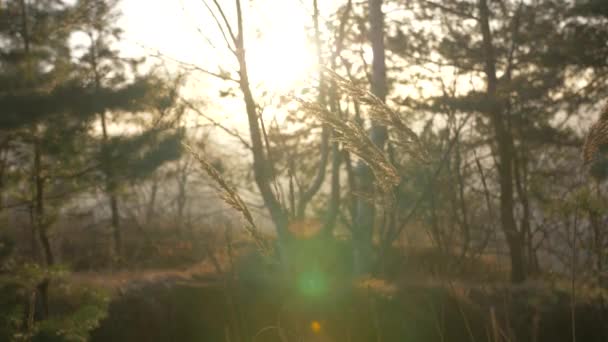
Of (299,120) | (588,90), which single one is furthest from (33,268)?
(588,90)

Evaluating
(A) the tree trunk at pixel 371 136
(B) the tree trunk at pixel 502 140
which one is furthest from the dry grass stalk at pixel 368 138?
(B) the tree trunk at pixel 502 140

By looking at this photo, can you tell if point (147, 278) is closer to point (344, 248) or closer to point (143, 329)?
point (143, 329)

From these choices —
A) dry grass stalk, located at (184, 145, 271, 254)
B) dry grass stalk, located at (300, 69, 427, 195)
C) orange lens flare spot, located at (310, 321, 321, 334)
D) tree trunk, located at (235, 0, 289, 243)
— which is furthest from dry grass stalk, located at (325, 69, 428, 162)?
orange lens flare spot, located at (310, 321, 321, 334)

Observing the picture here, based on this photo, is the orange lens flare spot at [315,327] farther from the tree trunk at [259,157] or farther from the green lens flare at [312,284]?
the tree trunk at [259,157]

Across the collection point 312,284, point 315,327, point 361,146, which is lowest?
point 315,327

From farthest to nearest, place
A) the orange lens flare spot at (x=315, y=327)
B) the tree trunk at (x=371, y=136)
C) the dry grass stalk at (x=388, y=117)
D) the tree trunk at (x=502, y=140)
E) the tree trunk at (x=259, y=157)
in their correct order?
the tree trunk at (x=502, y=140), the tree trunk at (x=371, y=136), the orange lens flare spot at (x=315, y=327), the tree trunk at (x=259, y=157), the dry grass stalk at (x=388, y=117)

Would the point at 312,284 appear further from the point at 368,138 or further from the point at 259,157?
the point at 368,138

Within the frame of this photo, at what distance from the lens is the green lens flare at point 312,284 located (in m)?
8.08

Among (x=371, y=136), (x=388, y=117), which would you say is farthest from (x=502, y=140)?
(x=388, y=117)

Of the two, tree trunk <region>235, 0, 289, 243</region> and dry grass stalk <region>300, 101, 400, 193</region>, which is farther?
tree trunk <region>235, 0, 289, 243</region>

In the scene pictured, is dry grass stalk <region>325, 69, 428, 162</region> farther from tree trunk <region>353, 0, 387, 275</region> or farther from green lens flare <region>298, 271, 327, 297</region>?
green lens flare <region>298, 271, 327, 297</region>

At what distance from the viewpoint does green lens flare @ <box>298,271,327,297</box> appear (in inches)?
318

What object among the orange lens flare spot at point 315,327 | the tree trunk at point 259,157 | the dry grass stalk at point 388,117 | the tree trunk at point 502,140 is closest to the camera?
the dry grass stalk at point 388,117

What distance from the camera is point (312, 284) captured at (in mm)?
8430
